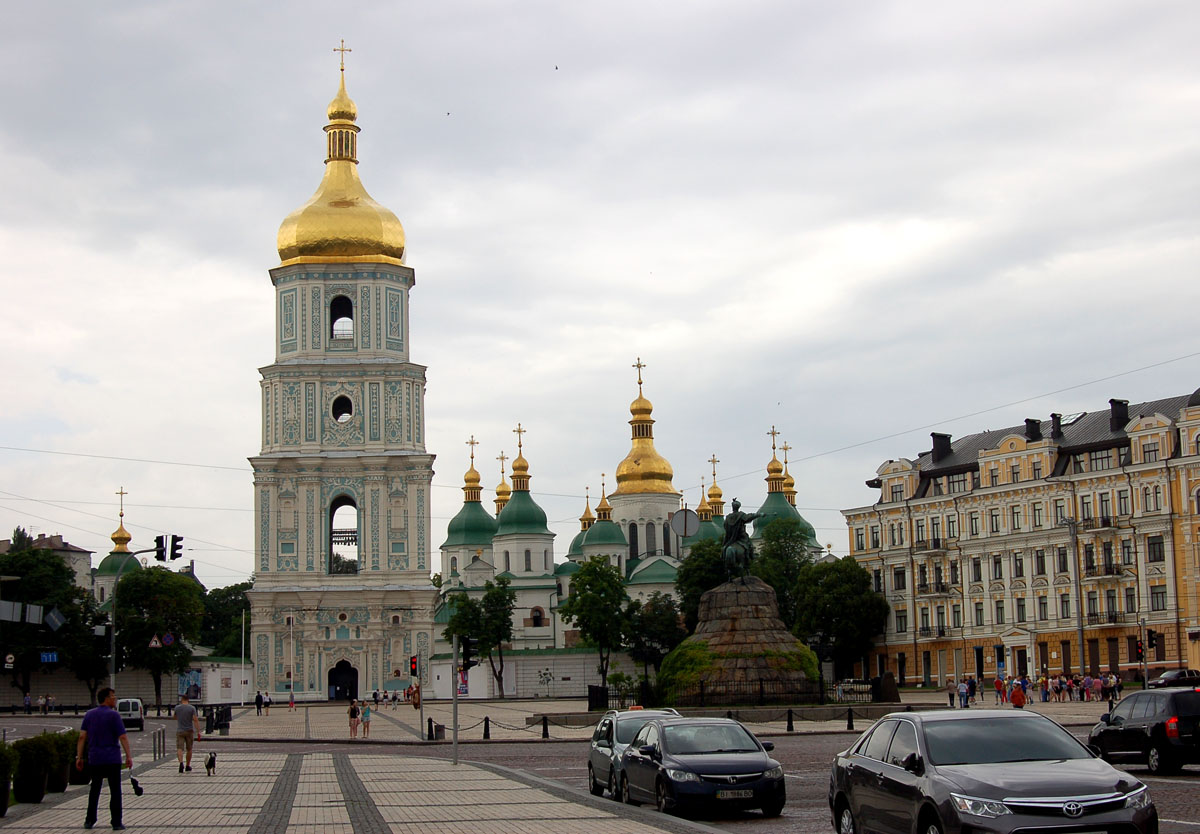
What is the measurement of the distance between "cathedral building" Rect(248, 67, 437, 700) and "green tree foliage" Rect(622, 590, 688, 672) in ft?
38.8

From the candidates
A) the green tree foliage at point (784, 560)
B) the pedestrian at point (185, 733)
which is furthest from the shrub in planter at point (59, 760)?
the green tree foliage at point (784, 560)

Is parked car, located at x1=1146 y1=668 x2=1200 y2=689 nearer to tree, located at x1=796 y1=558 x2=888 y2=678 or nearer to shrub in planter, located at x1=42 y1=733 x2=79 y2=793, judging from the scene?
shrub in planter, located at x1=42 y1=733 x2=79 y2=793

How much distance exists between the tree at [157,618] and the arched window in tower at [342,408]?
13112 millimetres

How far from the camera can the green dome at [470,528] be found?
121m

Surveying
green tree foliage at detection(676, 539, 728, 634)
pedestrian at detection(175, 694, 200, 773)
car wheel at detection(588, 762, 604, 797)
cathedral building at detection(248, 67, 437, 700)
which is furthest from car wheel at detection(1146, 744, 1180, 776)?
green tree foliage at detection(676, 539, 728, 634)

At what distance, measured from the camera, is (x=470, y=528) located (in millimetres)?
121938

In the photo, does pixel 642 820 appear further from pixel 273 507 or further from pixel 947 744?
pixel 273 507

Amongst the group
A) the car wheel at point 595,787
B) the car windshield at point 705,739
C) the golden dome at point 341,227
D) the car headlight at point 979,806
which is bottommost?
the car wheel at point 595,787

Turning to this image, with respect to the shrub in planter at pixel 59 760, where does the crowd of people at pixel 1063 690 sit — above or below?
below

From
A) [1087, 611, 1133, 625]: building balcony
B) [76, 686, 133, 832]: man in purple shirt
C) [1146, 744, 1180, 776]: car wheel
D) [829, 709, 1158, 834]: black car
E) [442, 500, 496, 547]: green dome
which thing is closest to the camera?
[829, 709, 1158, 834]: black car

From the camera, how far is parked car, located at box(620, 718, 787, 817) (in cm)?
1948

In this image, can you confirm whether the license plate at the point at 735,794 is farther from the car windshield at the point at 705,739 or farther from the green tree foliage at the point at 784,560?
the green tree foliage at the point at 784,560

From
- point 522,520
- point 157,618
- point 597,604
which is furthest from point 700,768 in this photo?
point 522,520

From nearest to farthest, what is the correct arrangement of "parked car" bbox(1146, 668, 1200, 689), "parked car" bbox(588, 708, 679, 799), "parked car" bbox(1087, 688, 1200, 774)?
1. "parked car" bbox(588, 708, 679, 799)
2. "parked car" bbox(1087, 688, 1200, 774)
3. "parked car" bbox(1146, 668, 1200, 689)
